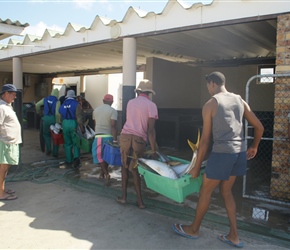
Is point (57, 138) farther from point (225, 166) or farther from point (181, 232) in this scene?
point (225, 166)

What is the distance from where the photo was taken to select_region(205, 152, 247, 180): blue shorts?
301 centimetres

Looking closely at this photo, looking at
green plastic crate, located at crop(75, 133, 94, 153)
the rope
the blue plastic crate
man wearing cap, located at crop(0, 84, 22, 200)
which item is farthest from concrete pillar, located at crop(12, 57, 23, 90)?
the blue plastic crate

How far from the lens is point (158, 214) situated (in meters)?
3.98

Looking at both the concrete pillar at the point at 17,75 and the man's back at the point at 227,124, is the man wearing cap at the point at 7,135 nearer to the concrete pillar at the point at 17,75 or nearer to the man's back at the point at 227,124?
the man's back at the point at 227,124

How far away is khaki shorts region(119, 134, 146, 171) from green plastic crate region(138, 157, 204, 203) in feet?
1.61

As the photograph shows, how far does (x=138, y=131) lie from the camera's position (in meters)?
4.16


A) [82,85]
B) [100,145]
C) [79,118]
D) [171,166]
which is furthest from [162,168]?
[82,85]

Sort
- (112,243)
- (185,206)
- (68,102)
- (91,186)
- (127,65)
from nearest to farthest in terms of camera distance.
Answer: (112,243)
(185,206)
(91,186)
(127,65)
(68,102)

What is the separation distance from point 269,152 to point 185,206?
390 centimetres

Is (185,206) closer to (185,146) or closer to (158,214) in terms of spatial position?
(158,214)

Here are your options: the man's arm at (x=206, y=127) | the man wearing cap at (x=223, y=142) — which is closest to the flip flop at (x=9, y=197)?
the man wearing cap at (x=223, y=142)

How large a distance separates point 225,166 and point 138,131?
4.98ft

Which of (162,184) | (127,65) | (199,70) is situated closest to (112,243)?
(162,184)

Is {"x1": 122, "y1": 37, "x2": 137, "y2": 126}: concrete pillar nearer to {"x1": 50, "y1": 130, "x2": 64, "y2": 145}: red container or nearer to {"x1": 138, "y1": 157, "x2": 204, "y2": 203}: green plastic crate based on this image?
{"x1": 50, "y1": 130, "x2": 64, "y2": 145}: red container
